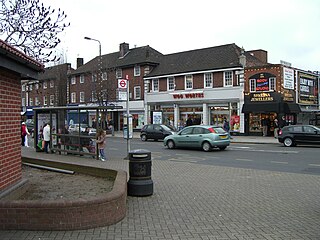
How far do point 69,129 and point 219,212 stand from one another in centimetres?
1169

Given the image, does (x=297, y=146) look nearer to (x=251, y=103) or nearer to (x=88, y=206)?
(x=251, y=103)

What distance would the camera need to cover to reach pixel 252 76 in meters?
32.3

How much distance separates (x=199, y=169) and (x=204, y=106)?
2377 cm

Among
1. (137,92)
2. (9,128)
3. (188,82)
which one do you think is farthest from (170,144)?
(137,92)

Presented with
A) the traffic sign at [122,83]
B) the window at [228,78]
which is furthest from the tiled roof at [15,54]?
the window at [228,78]

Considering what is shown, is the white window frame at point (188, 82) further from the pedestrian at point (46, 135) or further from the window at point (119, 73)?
the pedestrian at point (46, 135)

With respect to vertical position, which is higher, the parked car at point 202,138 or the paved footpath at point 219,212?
the parked car at point 202,138

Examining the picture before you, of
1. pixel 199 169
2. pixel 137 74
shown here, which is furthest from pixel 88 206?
pixel 137 74

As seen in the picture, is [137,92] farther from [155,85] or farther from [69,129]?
[69,129]

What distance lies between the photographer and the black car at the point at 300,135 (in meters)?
21.6

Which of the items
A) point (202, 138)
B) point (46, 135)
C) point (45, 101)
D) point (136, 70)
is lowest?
point (202, 138)

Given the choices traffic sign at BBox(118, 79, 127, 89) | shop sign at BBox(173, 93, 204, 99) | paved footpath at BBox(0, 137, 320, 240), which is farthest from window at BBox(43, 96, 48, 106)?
paved footpath at BBox(0, 137, 320, 240)

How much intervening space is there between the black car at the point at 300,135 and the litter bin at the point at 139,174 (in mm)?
16476

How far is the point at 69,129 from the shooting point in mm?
17141
